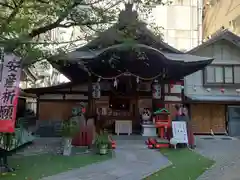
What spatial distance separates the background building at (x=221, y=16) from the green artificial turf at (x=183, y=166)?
18670 millimetres

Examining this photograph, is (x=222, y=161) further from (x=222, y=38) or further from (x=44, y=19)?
(x=222, y=38)

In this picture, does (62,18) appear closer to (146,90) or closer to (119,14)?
(119,14)

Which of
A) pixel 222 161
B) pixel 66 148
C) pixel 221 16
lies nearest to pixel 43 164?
pixel 66 148

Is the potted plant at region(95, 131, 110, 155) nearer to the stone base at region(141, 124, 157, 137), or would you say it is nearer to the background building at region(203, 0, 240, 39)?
the stone base at region(141, 124, 157, 137)

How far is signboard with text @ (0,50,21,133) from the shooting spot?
7.21 metres

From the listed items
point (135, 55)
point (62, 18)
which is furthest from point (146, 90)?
point (62, 18)

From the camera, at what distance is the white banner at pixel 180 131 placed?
12.6 meters

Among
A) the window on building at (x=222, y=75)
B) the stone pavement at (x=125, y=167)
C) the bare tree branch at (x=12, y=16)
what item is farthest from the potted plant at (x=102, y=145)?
the window on building at (x=222, y=75)

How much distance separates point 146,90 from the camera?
17.9 meters

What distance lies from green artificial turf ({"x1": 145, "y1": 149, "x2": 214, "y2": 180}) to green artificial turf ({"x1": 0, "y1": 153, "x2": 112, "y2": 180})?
8.13 feet

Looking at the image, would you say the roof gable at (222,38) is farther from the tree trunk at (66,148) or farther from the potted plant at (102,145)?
the tree trunk at (66,148)

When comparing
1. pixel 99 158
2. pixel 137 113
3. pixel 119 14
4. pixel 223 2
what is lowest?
pixel 99 158

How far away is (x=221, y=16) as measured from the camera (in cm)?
2986

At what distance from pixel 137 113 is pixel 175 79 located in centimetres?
324
